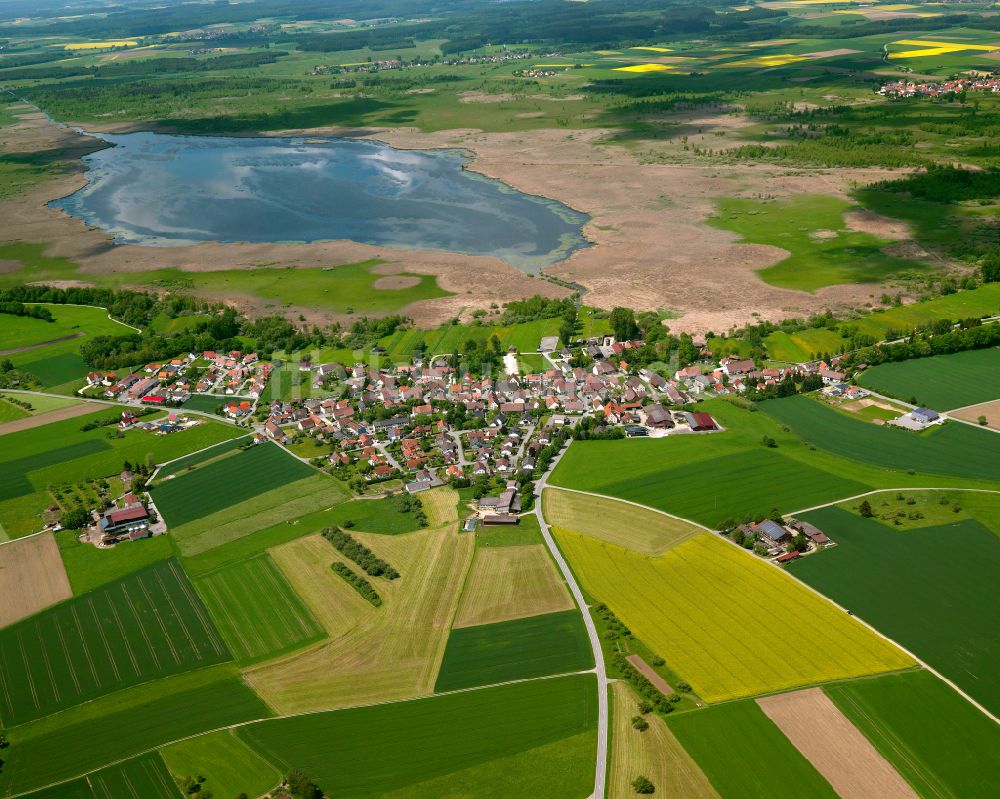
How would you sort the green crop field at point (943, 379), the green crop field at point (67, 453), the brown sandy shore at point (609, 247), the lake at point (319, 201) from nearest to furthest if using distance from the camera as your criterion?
the green crop field at point (67, 453)
the green crop field at point (943, 379)
the brown sandy shore at point (609, 247)
the lake at point (319, 201)

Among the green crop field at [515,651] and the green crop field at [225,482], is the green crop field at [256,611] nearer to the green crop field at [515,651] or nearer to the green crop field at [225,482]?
the green crop field at [515,651]

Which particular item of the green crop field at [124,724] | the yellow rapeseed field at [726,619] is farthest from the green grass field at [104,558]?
the yellow rapeseed field at [726,619]

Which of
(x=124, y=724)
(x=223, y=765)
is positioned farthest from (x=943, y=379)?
(x=124, y=724)

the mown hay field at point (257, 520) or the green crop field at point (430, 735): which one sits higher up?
the mown hay field at point (257, 520)

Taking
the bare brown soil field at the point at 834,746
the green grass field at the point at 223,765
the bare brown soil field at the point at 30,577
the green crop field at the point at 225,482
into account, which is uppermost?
the green crop field at the point at 225,482

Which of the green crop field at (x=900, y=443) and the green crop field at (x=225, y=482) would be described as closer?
the green crop field at (x=900, y=443)

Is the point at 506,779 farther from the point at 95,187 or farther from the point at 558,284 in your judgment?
the point at 95,187

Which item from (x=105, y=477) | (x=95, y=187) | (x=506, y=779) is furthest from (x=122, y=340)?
(x=95, y=187)
